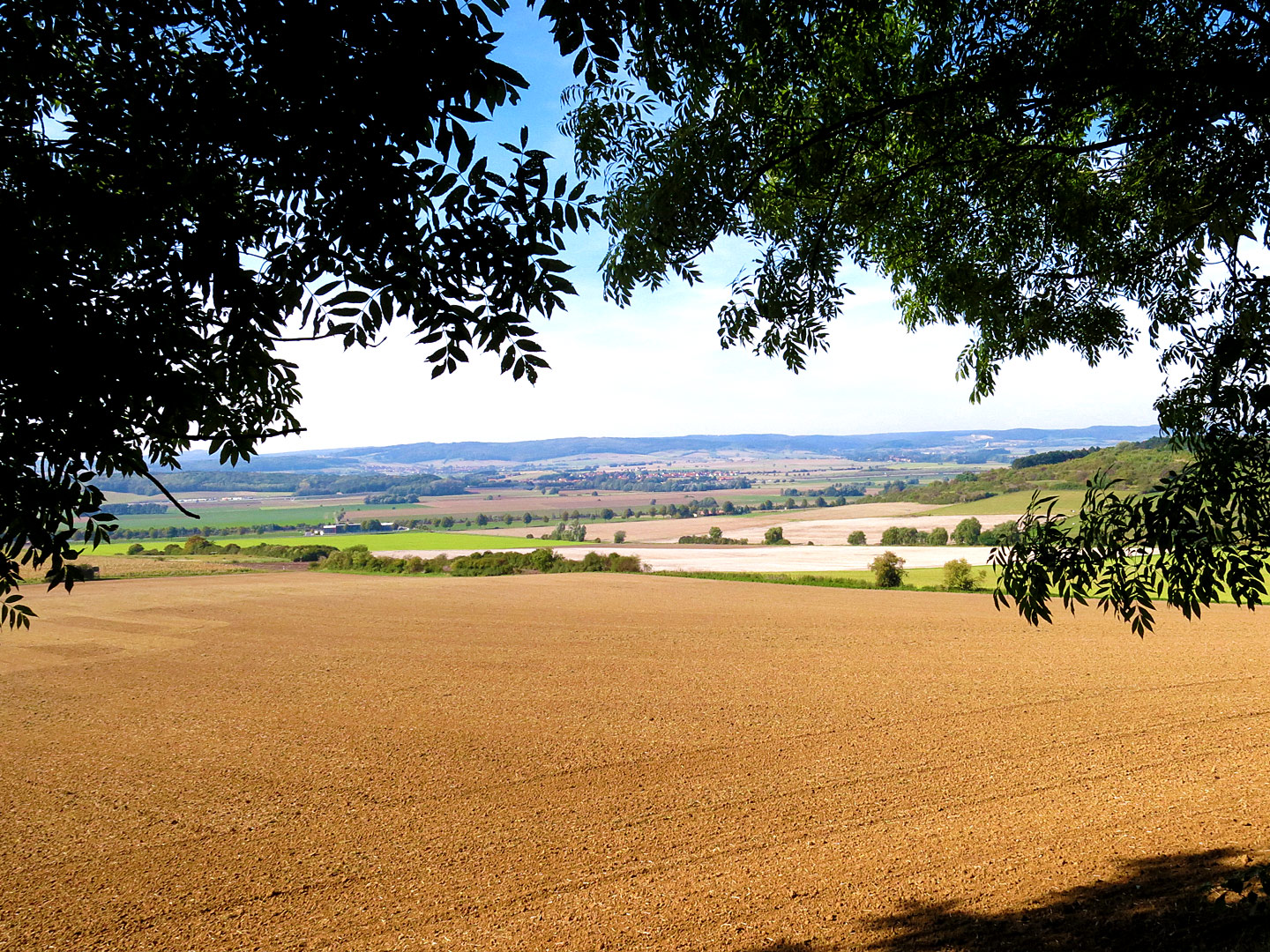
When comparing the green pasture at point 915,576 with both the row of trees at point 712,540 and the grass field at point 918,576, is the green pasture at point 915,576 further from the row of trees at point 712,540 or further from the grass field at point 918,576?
the row of trees at point 712,540

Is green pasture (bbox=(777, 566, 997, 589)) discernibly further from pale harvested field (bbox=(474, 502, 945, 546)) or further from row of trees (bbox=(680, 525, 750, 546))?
row of trees (bbox=(680, 525, 750, 546))

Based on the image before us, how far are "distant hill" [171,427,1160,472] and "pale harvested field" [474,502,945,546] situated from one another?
57.2m

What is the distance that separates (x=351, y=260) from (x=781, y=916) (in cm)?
700

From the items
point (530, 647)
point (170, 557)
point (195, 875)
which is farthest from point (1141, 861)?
point (170, 557)

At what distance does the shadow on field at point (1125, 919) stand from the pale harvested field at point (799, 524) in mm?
43153

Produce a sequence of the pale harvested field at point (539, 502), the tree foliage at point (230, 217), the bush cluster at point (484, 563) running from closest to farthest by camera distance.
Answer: the tree foliage at point (230, 217), the bush cluster at point (484, 563), the pale harvested field at point (539, 502)

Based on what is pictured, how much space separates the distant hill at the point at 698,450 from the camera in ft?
457

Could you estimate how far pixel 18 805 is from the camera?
10531 mm

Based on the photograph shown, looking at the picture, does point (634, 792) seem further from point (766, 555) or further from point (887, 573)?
point (766, 555)


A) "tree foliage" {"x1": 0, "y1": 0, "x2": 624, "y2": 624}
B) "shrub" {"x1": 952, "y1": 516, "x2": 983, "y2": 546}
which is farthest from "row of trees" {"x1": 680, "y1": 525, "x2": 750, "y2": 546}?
"tree foliage" {"x1": 0, "y1": 0, "x2": 624, "y2": 624}

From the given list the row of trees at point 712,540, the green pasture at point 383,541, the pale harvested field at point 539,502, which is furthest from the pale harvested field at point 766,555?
the pale harvested field at point 539,502

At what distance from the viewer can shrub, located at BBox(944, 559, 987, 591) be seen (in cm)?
3425

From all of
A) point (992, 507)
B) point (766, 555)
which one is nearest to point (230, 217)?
point (766, 555)

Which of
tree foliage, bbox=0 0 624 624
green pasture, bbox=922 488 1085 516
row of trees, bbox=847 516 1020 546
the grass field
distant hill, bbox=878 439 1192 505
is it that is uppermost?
tree foliage, bbox=0 0 624 624
